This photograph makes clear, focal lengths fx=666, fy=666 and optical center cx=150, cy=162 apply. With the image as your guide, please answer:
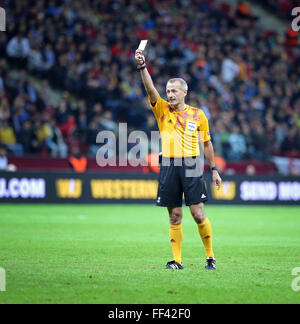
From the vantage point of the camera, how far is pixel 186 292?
682 centimetres

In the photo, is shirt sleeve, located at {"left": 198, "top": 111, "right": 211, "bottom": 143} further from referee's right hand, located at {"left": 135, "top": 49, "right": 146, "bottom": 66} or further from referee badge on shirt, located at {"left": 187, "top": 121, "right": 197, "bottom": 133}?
referee's right hand, located at {"left": 135, "top": 49, "right": 146, "bottom": 66}

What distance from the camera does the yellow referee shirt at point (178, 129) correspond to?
8.59 meters

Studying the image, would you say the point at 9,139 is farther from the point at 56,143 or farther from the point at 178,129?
the point at 178,129

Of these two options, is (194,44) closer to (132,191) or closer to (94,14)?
(94,14)

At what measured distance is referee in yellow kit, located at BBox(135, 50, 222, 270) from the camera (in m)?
8.49

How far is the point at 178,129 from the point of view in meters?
8.59

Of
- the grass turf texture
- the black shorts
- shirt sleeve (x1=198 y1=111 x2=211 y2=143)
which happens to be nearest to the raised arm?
shirt sleeve (x1=198 y1=111 x2=211 y2=143)

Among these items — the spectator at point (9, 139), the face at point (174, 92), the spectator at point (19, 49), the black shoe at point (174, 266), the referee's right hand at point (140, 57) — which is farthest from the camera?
the spectator at point (19, 49)

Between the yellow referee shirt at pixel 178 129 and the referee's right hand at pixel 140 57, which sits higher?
the referee's right hand at pixel 140 57

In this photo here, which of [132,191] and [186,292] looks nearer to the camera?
[186,292]

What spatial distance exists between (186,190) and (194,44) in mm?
20061

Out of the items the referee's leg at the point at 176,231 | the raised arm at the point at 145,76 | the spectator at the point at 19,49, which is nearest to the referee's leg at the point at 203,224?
the referee's leg at the point at 176,231

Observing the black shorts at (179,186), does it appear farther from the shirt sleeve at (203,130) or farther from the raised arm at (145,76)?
the raised arm at (145,76)

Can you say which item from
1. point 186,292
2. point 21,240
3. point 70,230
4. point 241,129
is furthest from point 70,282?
point 241,129
